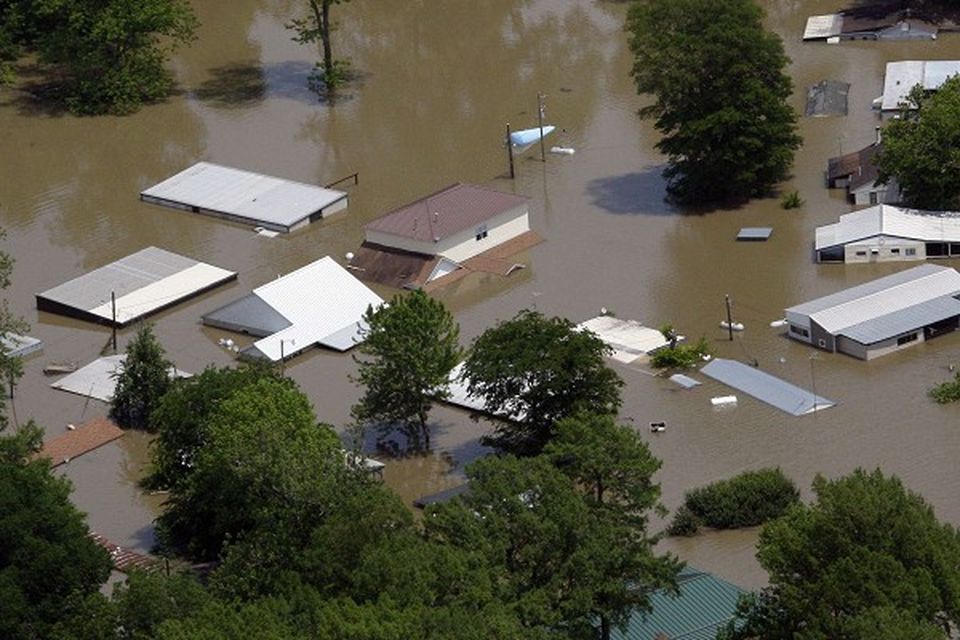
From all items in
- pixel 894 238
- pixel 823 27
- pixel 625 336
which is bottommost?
pixel 625 336

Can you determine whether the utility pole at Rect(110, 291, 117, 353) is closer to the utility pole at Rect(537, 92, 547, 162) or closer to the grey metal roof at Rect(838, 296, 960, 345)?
the utility pole at Rect(537, 92, 547, 162)

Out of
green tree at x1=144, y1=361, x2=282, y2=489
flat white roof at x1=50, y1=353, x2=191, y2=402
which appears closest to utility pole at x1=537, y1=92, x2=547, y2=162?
flat white roof at x1=50, y1=353, x2=191, y2=402

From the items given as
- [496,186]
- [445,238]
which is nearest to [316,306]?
[445,238]

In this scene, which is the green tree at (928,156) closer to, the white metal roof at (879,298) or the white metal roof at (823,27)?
the white metal roof at (879,298)

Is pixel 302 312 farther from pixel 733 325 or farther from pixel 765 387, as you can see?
pixel 765 387

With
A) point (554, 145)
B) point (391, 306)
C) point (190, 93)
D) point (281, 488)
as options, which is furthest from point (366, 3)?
point (281, 488)
